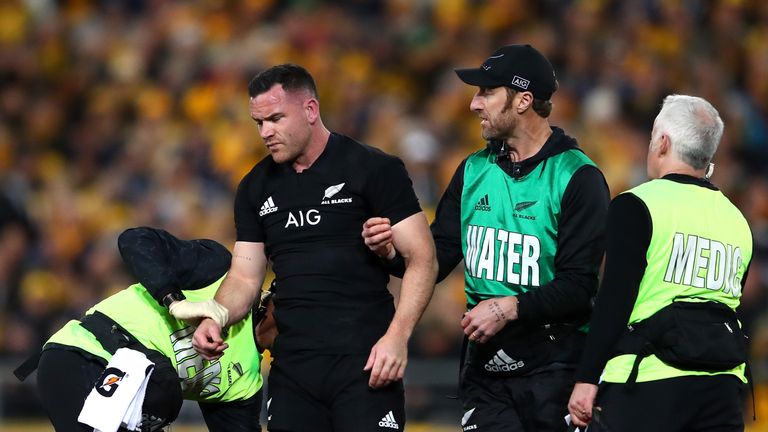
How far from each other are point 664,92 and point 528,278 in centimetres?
572

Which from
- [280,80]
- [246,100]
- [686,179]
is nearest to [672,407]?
[686,179]

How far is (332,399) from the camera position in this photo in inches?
195

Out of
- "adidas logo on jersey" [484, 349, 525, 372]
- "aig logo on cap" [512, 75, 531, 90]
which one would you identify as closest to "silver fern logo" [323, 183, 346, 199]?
"aig logo on cap" [512, 75, 531, 90]

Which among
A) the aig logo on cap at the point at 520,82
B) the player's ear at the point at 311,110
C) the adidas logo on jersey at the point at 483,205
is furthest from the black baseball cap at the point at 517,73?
the player's ear at the point at 311,110

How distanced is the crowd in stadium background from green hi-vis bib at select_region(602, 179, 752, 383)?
455 cm

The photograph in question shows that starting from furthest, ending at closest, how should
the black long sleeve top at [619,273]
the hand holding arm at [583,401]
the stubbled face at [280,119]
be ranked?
the stubbled face at [280,119]
the hand holding arm at [583,401]
the black long sleeve top at [619,273]

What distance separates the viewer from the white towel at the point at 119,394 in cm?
480

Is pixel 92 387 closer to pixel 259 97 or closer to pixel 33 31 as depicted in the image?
pixel 259 97

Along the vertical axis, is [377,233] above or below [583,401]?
above

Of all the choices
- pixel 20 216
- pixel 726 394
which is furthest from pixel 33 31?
pixel 726 394

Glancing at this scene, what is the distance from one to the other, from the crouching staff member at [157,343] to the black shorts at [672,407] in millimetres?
1654

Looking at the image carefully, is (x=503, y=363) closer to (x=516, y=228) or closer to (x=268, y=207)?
(x=516, y=228)

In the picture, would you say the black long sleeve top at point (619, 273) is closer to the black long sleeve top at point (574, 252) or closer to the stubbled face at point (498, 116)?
the black long sleeve top at point (574, 252)

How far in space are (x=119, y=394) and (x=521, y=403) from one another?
5.20 feet
